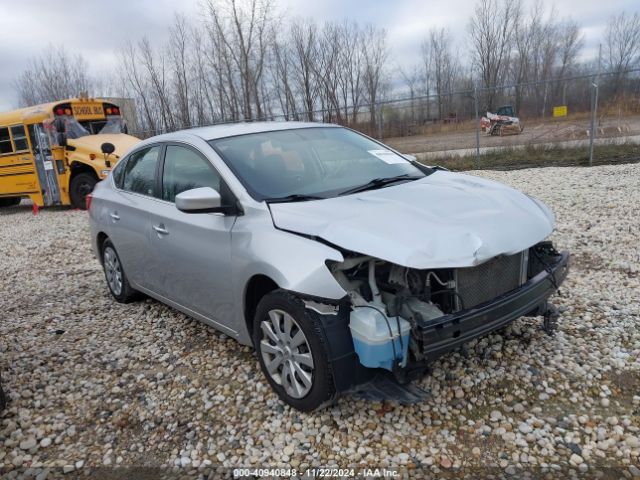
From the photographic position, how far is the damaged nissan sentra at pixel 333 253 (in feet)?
8.49

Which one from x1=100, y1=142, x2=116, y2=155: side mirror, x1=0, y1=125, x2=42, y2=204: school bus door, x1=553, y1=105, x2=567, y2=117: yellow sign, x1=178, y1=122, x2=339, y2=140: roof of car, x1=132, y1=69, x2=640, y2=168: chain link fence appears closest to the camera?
x1=178, y1=122, x2=339, y2=140: roof of car

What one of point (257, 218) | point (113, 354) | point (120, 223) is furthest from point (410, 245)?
point (120, 223)

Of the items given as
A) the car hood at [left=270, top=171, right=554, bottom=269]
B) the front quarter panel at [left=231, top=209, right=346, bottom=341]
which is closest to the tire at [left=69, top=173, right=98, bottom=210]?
the front quarter panel at [left=231, top=209, right=346, bottom=341]

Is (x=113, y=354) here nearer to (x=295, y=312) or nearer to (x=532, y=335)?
(x=295, y=312)

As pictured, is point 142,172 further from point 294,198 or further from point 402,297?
point 402,297

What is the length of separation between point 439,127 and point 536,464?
18.4 m

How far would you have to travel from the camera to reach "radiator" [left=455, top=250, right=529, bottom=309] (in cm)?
277

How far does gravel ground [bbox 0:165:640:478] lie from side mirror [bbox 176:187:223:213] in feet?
3.98

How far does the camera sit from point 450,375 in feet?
10.5

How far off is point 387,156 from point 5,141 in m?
11.7

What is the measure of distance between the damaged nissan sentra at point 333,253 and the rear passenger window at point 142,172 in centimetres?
14

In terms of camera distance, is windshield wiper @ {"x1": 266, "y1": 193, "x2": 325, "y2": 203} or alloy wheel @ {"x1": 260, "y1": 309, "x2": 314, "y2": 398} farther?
windshield wiper @ {"x1": 266, "y1": 193, "x2": 325, "y2": 203}

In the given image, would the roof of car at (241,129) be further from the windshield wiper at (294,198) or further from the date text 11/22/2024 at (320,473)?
the date text 11/22/2024 at (320,473)

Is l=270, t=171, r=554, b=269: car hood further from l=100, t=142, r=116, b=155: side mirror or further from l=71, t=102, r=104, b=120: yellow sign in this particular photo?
l=71, t=102, r=104, b=120: yellow sign
